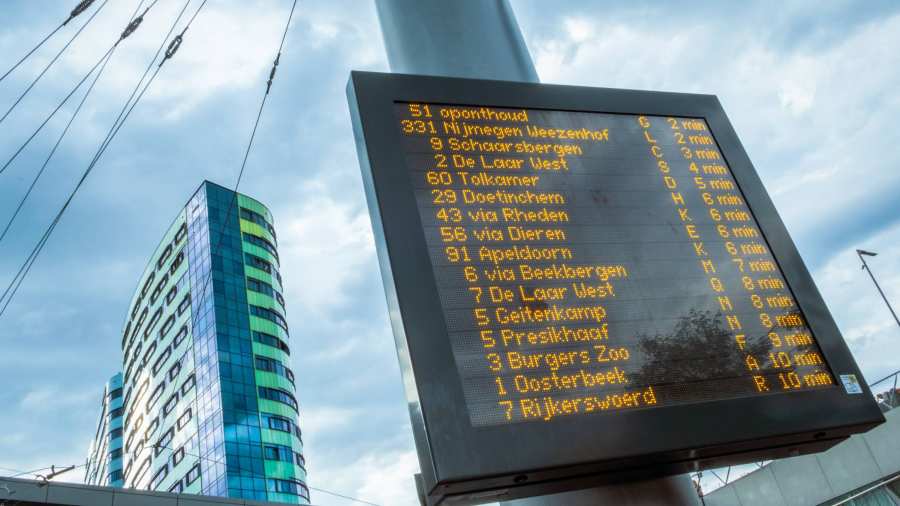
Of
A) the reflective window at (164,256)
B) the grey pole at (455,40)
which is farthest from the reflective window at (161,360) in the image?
the grey pole at (455,40)

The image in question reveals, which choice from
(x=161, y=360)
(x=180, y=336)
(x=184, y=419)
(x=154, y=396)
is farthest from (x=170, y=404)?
(x=180, y=336)

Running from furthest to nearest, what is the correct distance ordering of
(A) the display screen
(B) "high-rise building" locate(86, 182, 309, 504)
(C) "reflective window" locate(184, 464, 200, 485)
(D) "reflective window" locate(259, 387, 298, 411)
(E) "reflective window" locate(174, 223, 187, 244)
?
1. (E) "reflective window" locate(174, 223, 187, 244)
2. (D) "reflective window" locate(259, 387, 298, 411)
3. (C) "reflective window" locate(184, 464, 200, 485)
4. (B) "high-rise building" locate(86, 182, 309, 504)
5. (A) the display screen

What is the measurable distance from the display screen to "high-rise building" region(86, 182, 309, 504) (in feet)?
181

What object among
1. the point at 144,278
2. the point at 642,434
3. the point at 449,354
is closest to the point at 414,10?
the point at 449,354

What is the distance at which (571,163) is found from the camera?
8281mm

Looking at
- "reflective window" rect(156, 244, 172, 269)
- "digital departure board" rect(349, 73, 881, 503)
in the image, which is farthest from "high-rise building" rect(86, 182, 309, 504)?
"digital departure board" rect(349, 73, 881, 503)

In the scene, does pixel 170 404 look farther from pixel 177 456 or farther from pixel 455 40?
pixel 455 40

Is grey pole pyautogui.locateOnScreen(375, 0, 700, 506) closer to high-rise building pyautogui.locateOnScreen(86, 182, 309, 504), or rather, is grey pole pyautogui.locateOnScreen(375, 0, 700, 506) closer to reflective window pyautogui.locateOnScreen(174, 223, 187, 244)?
high-rise building pyautogui.locateOnScreen(86, 182, 309, 504)

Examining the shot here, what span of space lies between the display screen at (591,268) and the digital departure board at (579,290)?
2 cm

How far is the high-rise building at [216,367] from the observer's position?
6091cm

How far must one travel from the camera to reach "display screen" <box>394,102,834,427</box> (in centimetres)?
648

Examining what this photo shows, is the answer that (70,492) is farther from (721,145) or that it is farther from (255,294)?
(255,294)

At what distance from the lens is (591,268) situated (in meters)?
7.33

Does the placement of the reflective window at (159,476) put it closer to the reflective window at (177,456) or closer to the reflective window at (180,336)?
the reflective window at (177,456)
